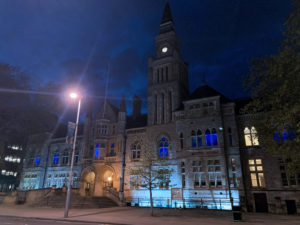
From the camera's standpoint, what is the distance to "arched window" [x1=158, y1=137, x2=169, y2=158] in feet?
113

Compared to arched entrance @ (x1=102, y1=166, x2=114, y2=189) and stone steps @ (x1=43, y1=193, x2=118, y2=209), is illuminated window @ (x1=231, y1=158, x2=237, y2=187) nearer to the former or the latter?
stone steps @ (x1=43, y1=193, x2=118, y2=209)

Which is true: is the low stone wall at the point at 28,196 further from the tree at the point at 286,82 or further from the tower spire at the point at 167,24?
the tower spire at the point at 167,24

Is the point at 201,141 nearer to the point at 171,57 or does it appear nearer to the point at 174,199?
the point at 174,199

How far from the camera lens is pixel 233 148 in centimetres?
2877

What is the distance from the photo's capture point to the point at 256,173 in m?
27.7

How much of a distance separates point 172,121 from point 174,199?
11.4m

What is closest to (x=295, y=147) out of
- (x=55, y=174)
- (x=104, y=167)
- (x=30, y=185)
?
(x=104, y=167)

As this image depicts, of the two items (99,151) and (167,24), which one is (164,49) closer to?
(167,24)

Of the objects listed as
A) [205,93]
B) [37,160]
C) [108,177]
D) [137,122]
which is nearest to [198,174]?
[205,93]

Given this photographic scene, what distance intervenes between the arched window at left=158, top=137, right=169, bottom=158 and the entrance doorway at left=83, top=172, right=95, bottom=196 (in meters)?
14.2

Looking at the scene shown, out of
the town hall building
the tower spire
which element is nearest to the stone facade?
the town hall building

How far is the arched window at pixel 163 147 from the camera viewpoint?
113ft

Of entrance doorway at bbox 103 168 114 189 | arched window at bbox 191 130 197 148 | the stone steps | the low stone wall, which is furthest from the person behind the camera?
entrance doorway at bbox 103 168 114 189

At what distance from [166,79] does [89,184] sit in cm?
2328
